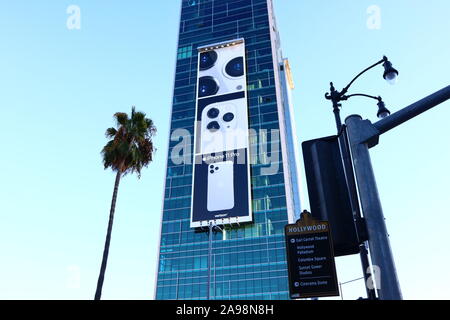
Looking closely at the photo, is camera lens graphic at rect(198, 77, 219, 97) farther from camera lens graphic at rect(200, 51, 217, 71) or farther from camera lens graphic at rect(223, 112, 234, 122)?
camera lens graphic at rect(223, 112, 234, 122)

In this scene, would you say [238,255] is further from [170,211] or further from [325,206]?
[325,206]

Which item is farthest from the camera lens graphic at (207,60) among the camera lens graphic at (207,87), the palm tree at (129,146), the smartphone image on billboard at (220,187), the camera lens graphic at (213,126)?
the palm tree at (129,146)

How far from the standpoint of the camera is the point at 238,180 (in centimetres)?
8369

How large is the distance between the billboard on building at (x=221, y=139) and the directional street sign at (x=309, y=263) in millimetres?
74095

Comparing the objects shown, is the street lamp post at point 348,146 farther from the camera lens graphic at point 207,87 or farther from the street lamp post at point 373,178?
the camera lens graphic at point 207,87

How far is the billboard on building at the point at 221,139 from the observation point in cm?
8231

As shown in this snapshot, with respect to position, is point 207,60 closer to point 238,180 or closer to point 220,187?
point 238,180

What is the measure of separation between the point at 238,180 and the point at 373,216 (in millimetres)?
78265

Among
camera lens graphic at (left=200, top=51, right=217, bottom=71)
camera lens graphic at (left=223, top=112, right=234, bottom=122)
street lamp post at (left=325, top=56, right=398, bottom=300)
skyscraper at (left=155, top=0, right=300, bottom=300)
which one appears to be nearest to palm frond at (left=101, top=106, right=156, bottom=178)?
street lamp post at (left=325, top=56, right=398, bottom=300)

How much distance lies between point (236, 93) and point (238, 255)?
36.5 meters

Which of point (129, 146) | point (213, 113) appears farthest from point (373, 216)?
point (213, 113)

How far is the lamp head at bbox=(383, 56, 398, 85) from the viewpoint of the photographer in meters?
10.5

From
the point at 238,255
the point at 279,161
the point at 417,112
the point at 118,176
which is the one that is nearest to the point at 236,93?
the point at 279,161

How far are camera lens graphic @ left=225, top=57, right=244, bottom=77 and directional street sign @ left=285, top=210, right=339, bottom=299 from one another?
91751mm
